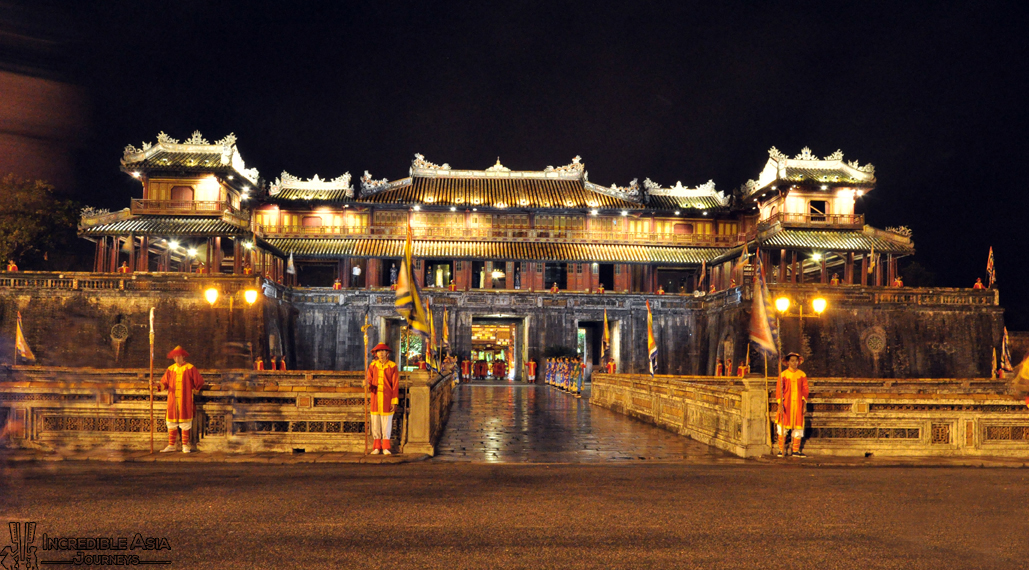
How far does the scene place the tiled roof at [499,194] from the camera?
1861 inches

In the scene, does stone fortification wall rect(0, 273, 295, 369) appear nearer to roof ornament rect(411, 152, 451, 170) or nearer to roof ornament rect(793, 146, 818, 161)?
roof ornament rect(411, 152, 451, 170)

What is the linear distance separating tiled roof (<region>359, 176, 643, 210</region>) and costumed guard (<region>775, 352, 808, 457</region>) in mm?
36127

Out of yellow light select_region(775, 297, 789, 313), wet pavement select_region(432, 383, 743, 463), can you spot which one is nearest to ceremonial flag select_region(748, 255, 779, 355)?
wet pavement select_region(432, 383, 743, 463)

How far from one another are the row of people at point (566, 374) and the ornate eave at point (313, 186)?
17975 mm

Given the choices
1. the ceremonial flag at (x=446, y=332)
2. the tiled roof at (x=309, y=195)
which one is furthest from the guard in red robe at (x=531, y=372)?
the tiled roof at (x=309, y=195)

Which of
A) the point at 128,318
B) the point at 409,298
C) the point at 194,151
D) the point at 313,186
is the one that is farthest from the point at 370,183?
the point at 409,298

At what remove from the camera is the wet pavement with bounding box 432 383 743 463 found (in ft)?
38.2

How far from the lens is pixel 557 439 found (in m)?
14.0

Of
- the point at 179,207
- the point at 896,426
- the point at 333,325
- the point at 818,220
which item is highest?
the point at 179,207

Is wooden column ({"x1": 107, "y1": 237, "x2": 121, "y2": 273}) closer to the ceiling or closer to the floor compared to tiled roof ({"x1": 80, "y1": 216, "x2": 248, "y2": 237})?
closer to the floor

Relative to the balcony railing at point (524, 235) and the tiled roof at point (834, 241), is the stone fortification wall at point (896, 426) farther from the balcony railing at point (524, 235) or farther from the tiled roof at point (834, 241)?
the balcony railing at point (524, 235)

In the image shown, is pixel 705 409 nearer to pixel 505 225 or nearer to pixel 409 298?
pixel 409 298

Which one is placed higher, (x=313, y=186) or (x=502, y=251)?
(x=313, y=186)

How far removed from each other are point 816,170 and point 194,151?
3760cm
